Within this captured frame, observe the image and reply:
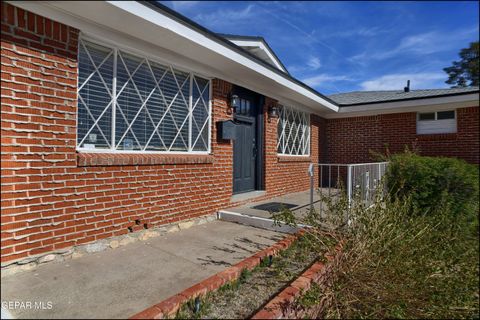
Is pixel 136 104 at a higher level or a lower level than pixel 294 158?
higher

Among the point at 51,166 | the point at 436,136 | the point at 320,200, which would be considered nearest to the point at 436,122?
the point at 436,136

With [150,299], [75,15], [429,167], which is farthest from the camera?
[429,167]

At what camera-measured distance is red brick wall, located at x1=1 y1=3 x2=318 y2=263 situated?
2951mm

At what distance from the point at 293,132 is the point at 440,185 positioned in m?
3.98

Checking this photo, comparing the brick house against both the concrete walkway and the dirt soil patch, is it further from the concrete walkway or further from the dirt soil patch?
the dirt soil patch

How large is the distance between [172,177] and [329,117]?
7646 millimetres

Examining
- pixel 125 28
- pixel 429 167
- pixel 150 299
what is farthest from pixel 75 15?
pixel 429 167

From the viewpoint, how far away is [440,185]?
5.77m

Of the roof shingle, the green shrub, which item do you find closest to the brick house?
the green shrub

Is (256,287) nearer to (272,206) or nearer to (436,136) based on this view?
(272,206)

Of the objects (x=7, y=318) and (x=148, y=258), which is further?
(x=148, y=258)

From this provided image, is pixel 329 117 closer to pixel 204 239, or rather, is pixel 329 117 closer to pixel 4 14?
pixel 204 239

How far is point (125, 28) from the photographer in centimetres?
363

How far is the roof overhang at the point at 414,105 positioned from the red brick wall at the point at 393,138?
327 mm
